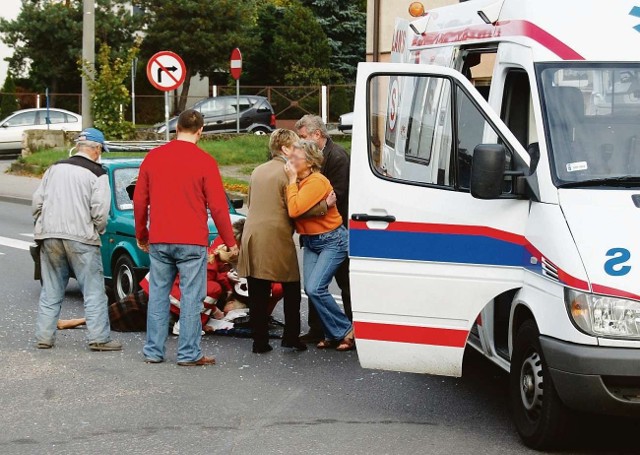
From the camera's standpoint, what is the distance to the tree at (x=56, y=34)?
147 ft

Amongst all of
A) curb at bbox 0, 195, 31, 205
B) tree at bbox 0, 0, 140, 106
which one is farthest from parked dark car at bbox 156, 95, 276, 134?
curb at bbox 0, 195, 31, 205

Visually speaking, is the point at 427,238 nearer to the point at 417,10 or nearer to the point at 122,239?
the point at 417,10

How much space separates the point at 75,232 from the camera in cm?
881

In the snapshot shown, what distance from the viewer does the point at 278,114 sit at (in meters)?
42.6

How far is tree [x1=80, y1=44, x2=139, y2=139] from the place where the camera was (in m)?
24.6

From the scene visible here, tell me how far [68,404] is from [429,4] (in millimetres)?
19784

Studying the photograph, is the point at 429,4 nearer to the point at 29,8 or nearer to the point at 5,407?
the point at 5,407

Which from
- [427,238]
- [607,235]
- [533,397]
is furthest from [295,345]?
[607,235]

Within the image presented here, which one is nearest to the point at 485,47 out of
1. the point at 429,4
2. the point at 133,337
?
the point at 133,337

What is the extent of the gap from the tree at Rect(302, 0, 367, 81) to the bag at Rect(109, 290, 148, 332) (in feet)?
125

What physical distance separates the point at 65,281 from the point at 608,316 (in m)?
4.69

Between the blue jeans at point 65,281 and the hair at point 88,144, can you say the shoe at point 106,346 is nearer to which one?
the blue jeans at point 65,281

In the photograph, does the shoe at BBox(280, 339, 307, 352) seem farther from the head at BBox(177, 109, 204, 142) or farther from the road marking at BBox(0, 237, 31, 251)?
the road marking at BBox(0, 237, 31, 251)

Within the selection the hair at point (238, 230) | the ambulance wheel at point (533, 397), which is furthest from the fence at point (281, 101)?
the ambulance wheel at point (533, 397)
